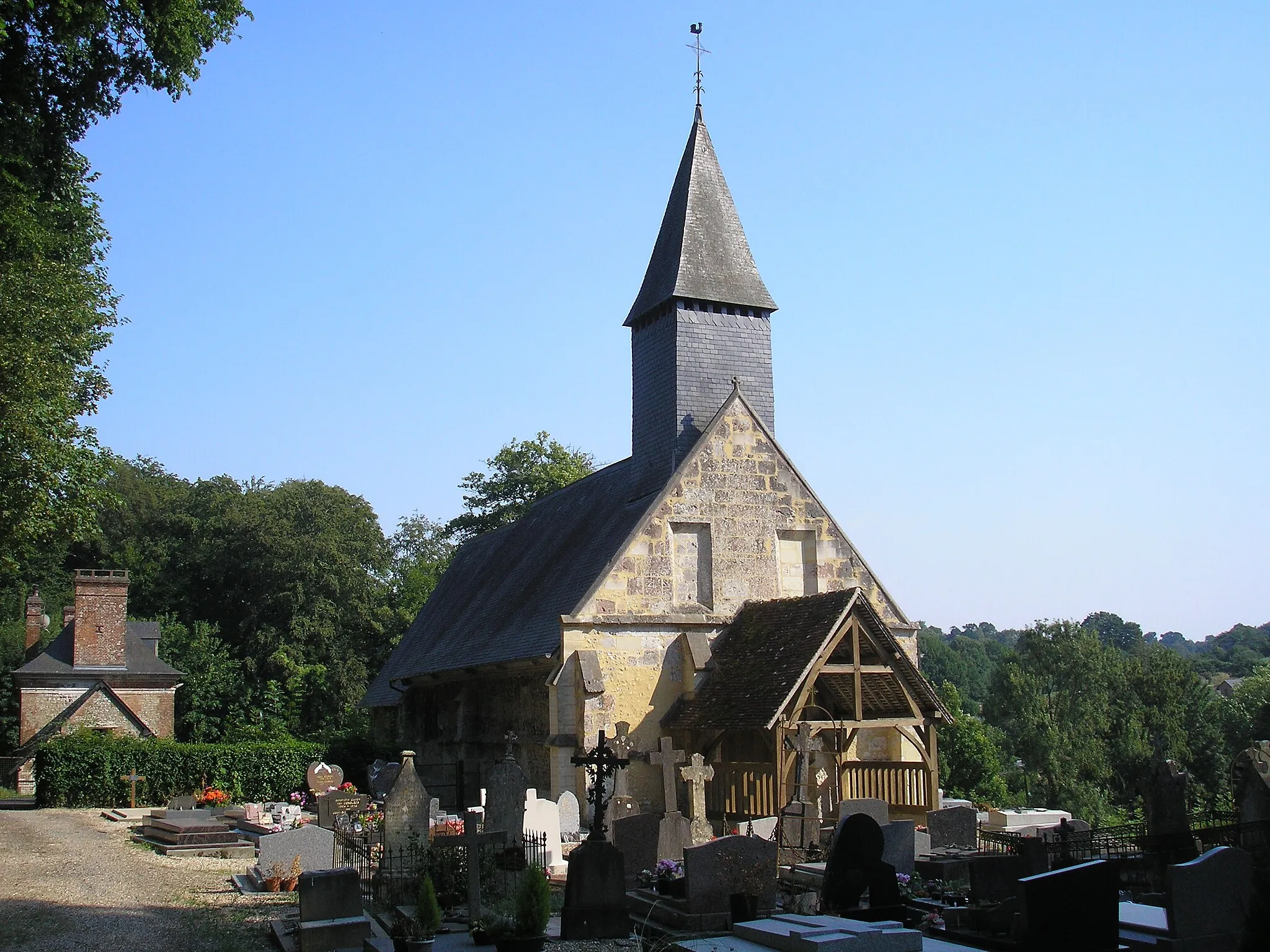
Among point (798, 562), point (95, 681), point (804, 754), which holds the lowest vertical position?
point (804, 754)

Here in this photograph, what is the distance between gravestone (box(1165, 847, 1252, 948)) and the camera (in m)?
9.01

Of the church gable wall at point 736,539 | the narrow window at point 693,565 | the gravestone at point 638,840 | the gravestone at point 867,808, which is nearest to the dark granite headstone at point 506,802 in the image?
the gravestone at point 638,840

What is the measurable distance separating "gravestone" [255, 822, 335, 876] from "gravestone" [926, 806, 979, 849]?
8442mm

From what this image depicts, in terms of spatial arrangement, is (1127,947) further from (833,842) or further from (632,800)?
(632,800)

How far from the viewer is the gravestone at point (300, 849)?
50.2ft

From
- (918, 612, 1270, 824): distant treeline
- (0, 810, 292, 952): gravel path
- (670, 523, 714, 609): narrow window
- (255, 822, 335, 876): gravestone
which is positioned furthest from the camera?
(918, 612, 1270, 824): distant treeline

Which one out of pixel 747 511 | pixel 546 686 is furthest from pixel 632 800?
pixel 747 511

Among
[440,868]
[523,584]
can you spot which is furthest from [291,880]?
[523,584]

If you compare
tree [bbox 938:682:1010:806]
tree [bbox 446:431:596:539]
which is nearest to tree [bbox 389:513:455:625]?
tree [bbox 446:431:596:539]

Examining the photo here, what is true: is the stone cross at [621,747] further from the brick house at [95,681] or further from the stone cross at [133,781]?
the brick house at [95,681]

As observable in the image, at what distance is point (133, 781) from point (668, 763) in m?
18.9

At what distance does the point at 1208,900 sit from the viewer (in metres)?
9.06

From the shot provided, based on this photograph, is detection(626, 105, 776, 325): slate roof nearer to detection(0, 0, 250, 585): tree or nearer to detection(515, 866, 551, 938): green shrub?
detection(0, 0, 250, 585): tree

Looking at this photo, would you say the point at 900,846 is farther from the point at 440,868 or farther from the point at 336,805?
the point at 336,805
